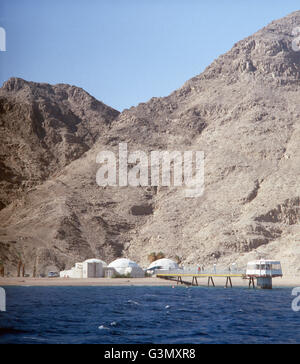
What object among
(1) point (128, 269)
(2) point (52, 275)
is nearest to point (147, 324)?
(1) point (128, 269)

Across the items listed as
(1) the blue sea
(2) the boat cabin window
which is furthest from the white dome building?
(1) the blue sea

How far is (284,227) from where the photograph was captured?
109m

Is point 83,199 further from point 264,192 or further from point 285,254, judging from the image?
point 285,254

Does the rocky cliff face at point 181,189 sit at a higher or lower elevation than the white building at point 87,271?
higher

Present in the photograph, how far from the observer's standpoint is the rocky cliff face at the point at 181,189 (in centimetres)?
10906


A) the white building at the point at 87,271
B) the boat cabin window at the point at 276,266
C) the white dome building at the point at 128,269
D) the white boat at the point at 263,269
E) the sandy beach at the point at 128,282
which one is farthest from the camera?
the white dome building at the point at 128,269

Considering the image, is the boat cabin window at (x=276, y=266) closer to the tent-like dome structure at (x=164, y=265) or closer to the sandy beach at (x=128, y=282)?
the sandy beach at (x=128, y=282)

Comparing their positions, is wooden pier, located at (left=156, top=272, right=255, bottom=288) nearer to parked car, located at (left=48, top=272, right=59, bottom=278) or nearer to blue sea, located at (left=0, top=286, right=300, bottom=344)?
parked car, located at (left=48, top=272, right=59, bottom=278)

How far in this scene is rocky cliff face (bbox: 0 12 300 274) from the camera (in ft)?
358

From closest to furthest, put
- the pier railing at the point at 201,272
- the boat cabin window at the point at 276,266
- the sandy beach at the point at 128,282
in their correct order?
the boat cabin window at the point at 276,266 → the sandy beach at the point at 128,282 → the pier railing at the point at 201,272

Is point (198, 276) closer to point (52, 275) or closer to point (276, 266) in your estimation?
point (276, 266)

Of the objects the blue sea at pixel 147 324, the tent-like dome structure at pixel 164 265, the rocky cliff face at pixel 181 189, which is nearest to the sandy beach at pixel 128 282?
the tent-like dome structure at pixel 164 265

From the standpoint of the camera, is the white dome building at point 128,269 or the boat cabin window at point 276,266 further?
the white dome building at point 128,269
